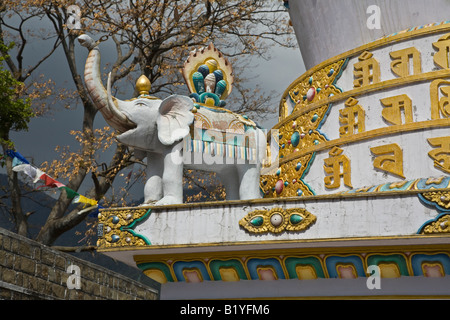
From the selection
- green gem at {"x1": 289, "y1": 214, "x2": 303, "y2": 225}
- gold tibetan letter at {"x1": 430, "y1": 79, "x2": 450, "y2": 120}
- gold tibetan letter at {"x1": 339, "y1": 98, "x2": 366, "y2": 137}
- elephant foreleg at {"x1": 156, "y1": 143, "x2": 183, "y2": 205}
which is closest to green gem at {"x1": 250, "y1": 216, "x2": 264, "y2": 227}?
green gem at {"x1": 289, "y1": 214, "x2": 303, "y2": 225}

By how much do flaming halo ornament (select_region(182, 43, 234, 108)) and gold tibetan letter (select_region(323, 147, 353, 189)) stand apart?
4.52ft

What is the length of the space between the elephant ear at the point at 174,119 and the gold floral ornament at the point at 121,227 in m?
0.76

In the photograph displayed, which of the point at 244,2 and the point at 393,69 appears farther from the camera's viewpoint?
the point at 244,2

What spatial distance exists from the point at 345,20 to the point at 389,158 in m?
2.01

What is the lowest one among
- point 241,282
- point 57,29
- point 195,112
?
point 241,282

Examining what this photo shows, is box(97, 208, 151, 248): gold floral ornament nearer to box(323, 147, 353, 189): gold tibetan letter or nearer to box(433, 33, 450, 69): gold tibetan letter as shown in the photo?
box(323, 147, 353, 189): gold tibetan letter

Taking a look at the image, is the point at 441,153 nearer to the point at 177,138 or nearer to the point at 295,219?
the point at 295,219

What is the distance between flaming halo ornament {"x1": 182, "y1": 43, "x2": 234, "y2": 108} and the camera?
24.6ft

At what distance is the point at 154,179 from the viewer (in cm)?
699

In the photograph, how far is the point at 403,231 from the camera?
556 centimetres

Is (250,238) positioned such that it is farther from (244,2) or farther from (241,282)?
(244,2)

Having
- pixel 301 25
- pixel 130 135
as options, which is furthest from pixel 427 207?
pixel 301 25

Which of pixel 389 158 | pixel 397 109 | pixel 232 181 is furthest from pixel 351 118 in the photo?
pixel 232 181

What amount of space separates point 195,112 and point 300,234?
1895 mm
